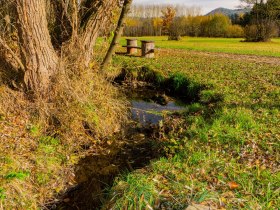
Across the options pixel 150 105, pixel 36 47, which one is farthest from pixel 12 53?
pixel 150 105

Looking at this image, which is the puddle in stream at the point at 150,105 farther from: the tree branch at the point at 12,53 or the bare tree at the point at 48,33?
the tree branch at the point at 12,53

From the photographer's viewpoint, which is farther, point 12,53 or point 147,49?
point 147,49

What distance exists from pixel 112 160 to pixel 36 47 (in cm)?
268

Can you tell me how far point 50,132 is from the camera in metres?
5.86

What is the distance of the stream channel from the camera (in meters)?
4.59

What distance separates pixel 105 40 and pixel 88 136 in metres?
2.76

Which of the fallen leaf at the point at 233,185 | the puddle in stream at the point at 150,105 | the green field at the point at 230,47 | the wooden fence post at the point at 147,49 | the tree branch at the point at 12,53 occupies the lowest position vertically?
the puddle in stream at the point at 150,105

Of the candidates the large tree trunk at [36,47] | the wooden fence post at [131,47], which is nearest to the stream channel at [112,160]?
the large tree trunk at [36,47]

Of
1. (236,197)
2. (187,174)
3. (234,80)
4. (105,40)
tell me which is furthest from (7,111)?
(234,80)

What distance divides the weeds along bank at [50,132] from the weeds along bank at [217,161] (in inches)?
45.4

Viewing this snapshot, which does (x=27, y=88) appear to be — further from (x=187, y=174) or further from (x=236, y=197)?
(x=236, y=197)

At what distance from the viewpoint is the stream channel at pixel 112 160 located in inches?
181

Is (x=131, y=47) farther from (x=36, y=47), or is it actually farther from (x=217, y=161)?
(x=217, y=161)

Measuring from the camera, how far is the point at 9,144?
4.88 m
